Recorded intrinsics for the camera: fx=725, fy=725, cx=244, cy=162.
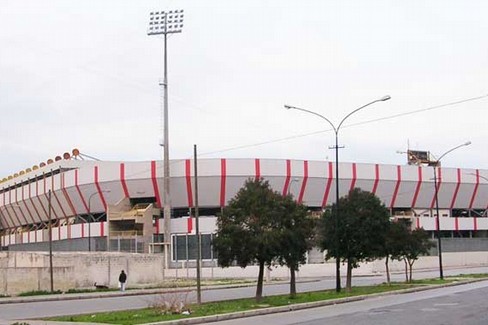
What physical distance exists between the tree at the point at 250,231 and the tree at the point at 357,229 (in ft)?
27.7

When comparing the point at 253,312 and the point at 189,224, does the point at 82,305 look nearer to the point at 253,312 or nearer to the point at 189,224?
the point at 253,312

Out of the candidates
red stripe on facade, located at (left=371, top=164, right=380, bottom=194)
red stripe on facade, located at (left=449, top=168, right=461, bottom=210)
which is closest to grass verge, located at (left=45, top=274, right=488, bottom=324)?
red stripe on facade, located at (left=371, top=164, right=380, bottom=194)

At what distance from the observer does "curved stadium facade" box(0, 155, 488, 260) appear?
282 ft

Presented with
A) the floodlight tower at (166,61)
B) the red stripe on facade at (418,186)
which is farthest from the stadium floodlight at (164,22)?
the red stripe on facade at (418,186)

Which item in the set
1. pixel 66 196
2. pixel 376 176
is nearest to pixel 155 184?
pixel 66 196

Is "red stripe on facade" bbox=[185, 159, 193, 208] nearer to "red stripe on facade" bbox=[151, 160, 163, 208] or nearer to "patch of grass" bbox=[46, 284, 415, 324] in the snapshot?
"red stripe on facade" bbox=[151, 160, 163, 208]

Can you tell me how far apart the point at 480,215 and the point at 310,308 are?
289ft

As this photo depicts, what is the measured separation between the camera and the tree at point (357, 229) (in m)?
38.2

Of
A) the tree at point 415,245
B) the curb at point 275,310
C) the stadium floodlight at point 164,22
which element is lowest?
the curb at point 275,310

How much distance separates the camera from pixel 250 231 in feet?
98.0

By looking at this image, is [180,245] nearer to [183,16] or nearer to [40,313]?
[183,16]

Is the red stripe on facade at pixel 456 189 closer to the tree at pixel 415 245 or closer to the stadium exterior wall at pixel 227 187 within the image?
the stadium exterior wall at pixel 227 187

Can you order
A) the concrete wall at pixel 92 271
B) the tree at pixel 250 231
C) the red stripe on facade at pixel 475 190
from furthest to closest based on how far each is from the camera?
1. the red stripe on facade at pixel 475 190
2. the concrete wall at pixel 92 271
3. the tree at pixel 250 231

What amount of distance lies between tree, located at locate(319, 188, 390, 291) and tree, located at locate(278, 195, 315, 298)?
6.83 metres
